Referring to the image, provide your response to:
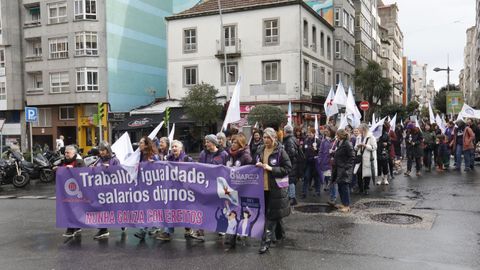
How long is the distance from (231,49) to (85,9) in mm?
12252

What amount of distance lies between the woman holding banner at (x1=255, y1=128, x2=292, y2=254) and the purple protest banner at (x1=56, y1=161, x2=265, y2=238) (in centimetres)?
11

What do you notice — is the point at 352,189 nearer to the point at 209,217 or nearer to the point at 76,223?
the point at 209,217

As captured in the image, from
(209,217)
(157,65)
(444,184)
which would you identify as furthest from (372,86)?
(209,217)

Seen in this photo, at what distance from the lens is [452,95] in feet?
119

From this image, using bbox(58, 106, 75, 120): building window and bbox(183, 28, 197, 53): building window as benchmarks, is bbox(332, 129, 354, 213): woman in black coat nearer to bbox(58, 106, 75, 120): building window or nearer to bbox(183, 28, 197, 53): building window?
bbox(183, 28, 197, 53): building window

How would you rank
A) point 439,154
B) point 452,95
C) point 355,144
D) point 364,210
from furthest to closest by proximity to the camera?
point 452,95, point 439,154, point 355,144, point 364,210

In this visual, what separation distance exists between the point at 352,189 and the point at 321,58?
27547 millimetres

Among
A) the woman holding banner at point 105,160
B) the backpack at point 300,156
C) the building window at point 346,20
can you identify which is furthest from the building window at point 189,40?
the woman holding banner at point 105,160

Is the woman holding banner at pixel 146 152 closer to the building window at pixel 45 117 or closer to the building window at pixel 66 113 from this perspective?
the building window at pixel 66 113

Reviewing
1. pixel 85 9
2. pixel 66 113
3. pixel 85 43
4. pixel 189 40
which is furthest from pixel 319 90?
Answer: pixel 66 113

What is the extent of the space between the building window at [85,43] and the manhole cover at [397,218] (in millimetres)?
32484

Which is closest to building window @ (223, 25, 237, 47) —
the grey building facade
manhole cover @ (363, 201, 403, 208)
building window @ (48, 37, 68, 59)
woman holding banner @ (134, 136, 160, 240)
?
the grey building facade

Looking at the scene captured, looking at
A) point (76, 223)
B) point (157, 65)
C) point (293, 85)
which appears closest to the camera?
point (76, 223)

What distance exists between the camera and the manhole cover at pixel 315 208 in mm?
9383
